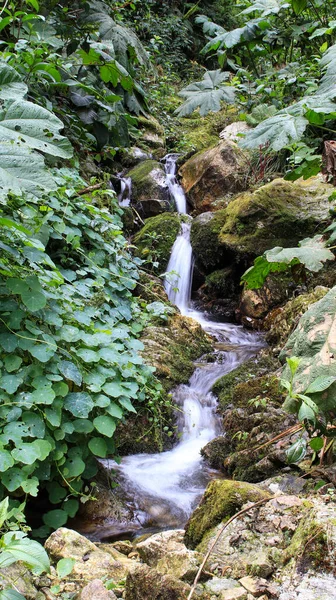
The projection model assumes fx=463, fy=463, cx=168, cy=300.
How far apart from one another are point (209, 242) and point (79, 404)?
4194 millimetres

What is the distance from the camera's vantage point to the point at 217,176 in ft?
24.2

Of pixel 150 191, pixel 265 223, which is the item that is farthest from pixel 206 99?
pixel 150 191

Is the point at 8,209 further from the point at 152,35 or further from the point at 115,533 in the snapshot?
the point at 152,35

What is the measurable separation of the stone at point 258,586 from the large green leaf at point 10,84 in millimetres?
2011

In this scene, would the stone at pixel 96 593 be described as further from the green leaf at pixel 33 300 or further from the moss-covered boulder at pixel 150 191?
the moss-covered boulder at pixel 150 191

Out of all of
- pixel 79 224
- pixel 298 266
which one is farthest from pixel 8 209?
pixel 298 266

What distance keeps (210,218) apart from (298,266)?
12.1ft

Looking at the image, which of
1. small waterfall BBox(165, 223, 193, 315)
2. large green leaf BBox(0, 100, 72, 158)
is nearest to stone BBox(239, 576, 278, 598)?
large green leaf BBox(0, 100, 72, 158)

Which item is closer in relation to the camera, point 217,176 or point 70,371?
point 70,371

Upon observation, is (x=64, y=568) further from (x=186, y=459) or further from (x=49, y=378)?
(x=186, y=459)

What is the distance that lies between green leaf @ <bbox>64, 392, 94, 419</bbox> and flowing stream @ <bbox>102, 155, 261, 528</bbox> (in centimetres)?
87

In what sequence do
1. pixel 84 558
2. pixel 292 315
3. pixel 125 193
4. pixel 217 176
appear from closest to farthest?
pixel 84 558, pixel 292 315, pixel 125 193, pixel 217 176

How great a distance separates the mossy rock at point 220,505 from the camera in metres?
1.86

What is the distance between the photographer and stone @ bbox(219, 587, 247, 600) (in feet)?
4.33
